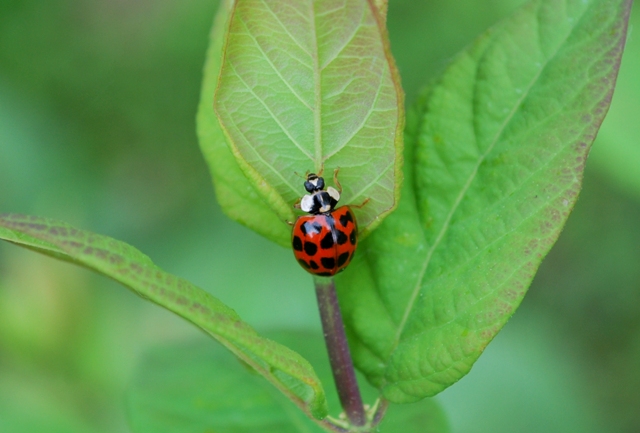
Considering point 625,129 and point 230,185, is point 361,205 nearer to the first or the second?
point 230,185

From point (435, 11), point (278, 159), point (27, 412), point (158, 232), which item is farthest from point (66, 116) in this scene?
point (278, 159)

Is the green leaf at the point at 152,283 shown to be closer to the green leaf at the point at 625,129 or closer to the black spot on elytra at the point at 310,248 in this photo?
the black spot on elytra at the point at 310,248

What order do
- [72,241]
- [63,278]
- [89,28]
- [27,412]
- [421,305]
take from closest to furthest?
[72,241] < [421,305] < [27,412] < [63,278] < [89,28]

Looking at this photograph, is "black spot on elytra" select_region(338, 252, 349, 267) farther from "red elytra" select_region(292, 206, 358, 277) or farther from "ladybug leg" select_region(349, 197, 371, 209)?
"ladybug leg" select_region(349, 197, 371, 209)

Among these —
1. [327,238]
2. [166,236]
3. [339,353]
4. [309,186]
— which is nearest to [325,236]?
[327,238]

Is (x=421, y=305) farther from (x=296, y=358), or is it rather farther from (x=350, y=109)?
(x=350, y=109)

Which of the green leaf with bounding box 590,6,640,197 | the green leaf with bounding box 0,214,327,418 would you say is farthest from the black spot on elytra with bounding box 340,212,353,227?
the green leaf with bounding box 590,6,640,197

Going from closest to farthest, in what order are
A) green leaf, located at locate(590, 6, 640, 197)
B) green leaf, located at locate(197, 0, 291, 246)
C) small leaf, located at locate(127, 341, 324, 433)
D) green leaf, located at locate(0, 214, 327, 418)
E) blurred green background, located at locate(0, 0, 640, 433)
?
green leaf, located at locate(0, 214, 327, 418) < green leaf, located at locate(197, 0, 291, 246) < small leaf, located at locate(127, 341, 324, 433) < green leaf, located at locate(590, 6, 640, 197) < blurred green background, located at locate(0, 0, 640, 433)
